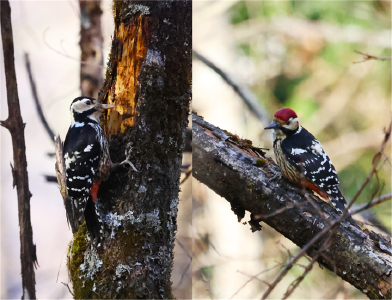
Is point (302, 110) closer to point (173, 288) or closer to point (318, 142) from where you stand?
point (318, 142)

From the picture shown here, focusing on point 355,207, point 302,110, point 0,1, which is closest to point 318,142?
point 302,110

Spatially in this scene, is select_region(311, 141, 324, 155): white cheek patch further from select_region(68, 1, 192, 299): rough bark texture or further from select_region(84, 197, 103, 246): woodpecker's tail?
select_region(84, 197, 103, 246): woodpecker's tail

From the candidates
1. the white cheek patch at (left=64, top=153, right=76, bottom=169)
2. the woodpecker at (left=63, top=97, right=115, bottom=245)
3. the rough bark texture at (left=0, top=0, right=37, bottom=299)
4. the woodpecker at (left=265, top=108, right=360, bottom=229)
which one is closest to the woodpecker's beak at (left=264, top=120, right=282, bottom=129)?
the woodpecker at (left=265, top=108, right=360, bottom=229)

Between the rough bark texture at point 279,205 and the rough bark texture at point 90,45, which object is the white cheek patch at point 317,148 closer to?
the rough bark texture at point 279,205

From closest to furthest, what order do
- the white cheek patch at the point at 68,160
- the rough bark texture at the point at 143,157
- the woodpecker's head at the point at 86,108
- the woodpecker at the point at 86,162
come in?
the rough bark texture at the point at 143,157, the woodpecker at the point at 86,162, the woodpecker's head at the point at 86,108, the white cheek patch at the point at 68,160

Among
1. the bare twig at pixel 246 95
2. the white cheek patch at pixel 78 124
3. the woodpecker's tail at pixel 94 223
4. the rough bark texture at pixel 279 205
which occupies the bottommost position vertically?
the woodpecker's tail at pixel 94 223

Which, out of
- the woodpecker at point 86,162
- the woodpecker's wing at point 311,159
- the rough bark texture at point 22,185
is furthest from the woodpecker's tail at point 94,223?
the woodpecker's wing at point 311,159

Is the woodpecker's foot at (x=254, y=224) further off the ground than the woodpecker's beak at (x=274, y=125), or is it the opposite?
the woodpecker's beak at (x=274, y=125)
